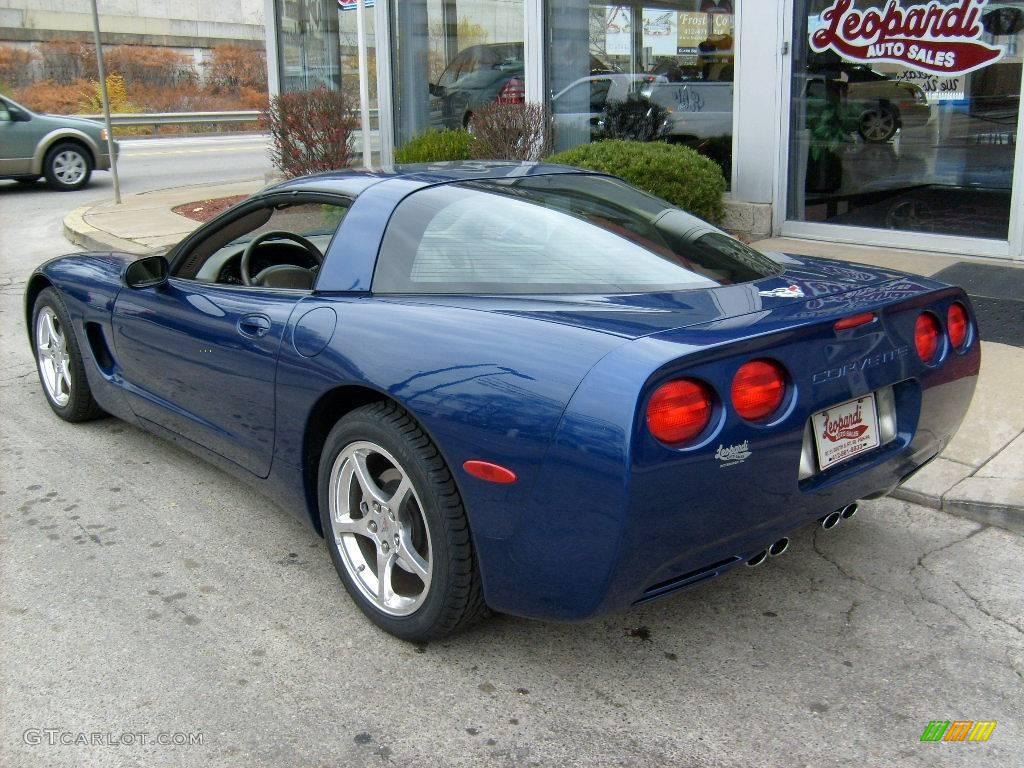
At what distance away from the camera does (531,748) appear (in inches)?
107

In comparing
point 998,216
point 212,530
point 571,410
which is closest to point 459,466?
point 571,410

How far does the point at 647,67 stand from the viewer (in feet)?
33.6

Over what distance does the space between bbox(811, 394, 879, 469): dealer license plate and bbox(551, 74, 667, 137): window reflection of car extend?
7.75 metres

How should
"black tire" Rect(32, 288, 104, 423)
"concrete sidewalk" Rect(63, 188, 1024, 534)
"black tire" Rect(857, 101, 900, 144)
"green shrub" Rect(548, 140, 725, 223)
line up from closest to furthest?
"concrete sidewalk" Rect(63, 188, 1024, 534), "black tire" Rect(32, 288, 104, 423), "green shrub" Rect(548, 140, 725, 223), "black tire" Rect(857, 101, 900, 144)

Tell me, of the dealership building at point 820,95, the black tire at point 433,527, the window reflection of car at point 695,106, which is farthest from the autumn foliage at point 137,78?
the black tire at point 433,527

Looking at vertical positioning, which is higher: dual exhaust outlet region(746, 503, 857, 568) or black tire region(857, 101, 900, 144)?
black tire region(857, 101, 900, 144)

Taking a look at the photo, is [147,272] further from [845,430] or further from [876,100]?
[876,100]

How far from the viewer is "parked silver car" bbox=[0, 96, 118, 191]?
15.3m

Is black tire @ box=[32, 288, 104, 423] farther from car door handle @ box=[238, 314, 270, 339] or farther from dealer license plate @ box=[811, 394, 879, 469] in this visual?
dealer license plate @ box=[811, 394, 879, 469]

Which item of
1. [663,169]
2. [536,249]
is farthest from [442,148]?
[536,249]

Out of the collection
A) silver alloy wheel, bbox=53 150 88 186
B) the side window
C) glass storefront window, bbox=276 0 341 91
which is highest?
glass storefront window, bbox=276 0 341 91

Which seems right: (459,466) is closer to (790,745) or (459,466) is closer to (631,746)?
(631,746)

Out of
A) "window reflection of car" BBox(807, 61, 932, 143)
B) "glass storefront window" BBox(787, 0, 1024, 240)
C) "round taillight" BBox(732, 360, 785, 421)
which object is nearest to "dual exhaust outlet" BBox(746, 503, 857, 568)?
"round taillight" BBox(732, 360, 785, 421)

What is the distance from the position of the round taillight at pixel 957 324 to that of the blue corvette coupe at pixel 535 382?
0.4 inches
